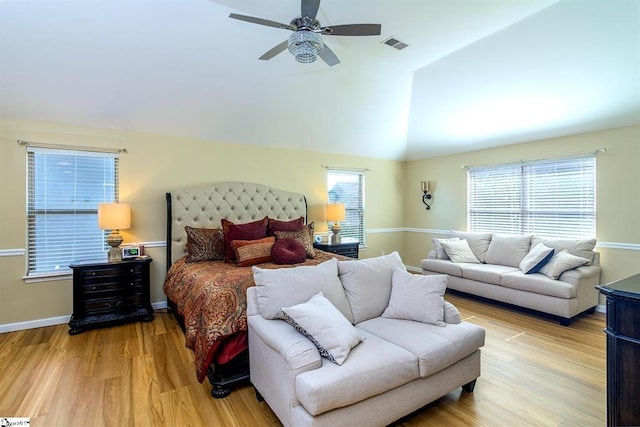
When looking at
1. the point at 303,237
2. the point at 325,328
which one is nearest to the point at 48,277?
the point at 303,237

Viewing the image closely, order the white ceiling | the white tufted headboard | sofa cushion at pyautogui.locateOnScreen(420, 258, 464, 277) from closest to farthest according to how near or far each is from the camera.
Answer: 1. the white ceiling
2. the white tufted headboard
3. sofa cushion at pyautogui.locateOnScreen(420, 258, 464, 277)

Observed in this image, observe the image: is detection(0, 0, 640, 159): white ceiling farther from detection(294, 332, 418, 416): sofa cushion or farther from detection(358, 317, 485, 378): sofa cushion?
detection(294, 332, 418, 416): sofa cushion

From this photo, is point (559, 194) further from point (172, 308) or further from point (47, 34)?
point (47, 34)

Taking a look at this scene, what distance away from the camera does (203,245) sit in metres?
3.79

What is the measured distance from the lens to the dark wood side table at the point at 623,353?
146 cm

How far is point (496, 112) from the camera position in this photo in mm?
4422

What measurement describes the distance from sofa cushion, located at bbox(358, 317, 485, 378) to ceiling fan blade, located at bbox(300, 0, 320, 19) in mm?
2389

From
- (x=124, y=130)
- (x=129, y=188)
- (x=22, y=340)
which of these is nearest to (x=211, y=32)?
(x=124, y=130)

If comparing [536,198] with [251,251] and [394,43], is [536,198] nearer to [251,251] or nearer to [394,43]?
[394,43]

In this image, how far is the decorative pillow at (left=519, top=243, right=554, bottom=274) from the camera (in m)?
4.01

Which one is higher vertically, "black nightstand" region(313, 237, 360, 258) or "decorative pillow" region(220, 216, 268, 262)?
"decorative pillow" region(220, 216, 268, 262)

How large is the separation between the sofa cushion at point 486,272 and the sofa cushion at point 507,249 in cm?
11

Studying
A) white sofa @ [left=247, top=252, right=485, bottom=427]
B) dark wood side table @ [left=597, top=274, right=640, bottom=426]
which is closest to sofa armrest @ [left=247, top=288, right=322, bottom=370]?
white sofa @ [left=247, top=252, right=485, bottom=427]

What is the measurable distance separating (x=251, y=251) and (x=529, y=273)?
3669 mm
